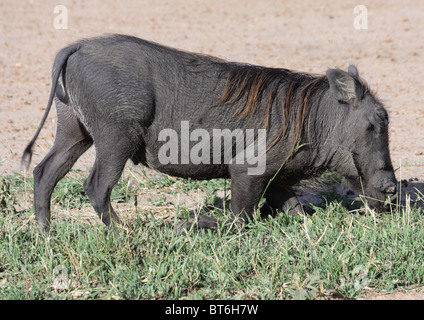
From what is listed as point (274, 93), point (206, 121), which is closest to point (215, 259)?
point (206, 121)

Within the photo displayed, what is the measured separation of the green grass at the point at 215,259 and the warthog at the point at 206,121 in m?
0.27

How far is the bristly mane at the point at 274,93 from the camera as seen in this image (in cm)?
438

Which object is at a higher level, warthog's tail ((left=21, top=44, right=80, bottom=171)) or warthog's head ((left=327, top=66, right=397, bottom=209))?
warthog's tail ((left=21, top=44, right=80, bottom=171))

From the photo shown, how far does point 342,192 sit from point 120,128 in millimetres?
2089

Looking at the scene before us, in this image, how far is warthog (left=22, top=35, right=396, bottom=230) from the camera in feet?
13.9

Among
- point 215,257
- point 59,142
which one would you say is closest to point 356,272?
point 215,257

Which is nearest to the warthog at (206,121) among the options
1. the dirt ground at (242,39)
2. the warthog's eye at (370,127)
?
the warthog's eye at (370,127)

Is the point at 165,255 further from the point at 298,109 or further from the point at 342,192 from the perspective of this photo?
the point at 342,192

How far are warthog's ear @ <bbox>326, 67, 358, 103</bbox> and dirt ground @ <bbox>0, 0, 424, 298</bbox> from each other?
170cm

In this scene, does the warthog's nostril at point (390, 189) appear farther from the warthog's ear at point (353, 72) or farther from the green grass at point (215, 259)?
the warthog's ear at point (353, 72)

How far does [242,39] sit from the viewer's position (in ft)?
33.0

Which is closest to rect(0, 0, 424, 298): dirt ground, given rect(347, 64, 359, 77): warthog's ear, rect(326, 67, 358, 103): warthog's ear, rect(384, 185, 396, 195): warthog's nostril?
rect(384, 185, 396, 195): warthog's nostril

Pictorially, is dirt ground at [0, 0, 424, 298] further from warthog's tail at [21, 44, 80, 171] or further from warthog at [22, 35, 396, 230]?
warthog's tail at [21, 44, 80, 171]

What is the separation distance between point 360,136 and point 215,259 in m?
1.27
